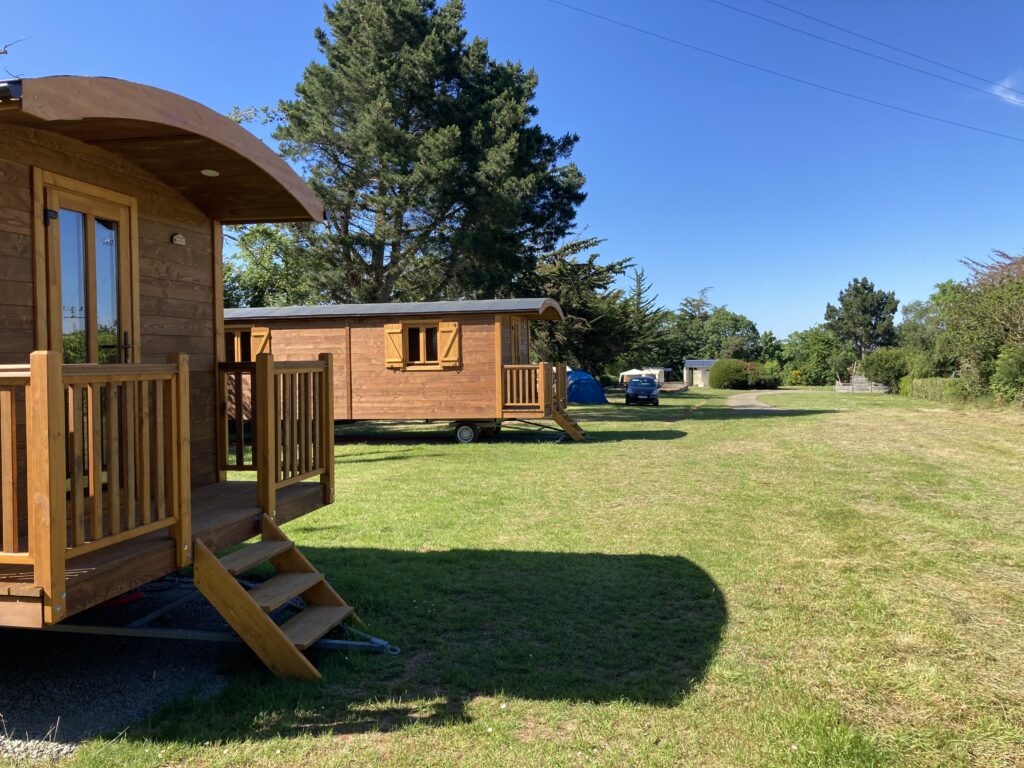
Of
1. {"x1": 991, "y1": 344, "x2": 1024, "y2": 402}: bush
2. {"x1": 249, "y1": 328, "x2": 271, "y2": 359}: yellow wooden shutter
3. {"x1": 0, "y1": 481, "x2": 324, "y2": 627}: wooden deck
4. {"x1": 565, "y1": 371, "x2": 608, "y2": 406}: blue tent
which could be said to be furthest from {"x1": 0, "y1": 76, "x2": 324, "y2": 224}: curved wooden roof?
{"x1": 565, "y1": 371, "x2": 608, "y2": 406}: blue tent

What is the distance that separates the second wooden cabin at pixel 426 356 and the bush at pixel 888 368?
25.4 metres

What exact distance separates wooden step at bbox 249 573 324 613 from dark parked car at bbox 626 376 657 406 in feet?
77.3

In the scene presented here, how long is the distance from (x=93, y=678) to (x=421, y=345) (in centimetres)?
1101

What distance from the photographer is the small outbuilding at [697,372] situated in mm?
52688

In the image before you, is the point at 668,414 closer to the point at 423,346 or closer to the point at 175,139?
the point at 423,346

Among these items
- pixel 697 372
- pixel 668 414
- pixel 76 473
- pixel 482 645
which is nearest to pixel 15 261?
pixel 76 473

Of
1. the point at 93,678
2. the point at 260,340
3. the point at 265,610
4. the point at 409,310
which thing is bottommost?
the point at 93,678

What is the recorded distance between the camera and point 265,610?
135 inches

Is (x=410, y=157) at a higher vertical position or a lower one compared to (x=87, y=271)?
higher

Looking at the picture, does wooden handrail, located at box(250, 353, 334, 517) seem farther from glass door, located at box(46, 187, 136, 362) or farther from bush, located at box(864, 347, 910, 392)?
bush, located at box(864, 347, 910, 392)

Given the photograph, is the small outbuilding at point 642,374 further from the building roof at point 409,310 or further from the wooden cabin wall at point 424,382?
the wooden cabin wall at point 424,382

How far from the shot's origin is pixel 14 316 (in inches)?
131

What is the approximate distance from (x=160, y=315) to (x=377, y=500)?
3991mm

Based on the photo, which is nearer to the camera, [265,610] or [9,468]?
[9,468]
